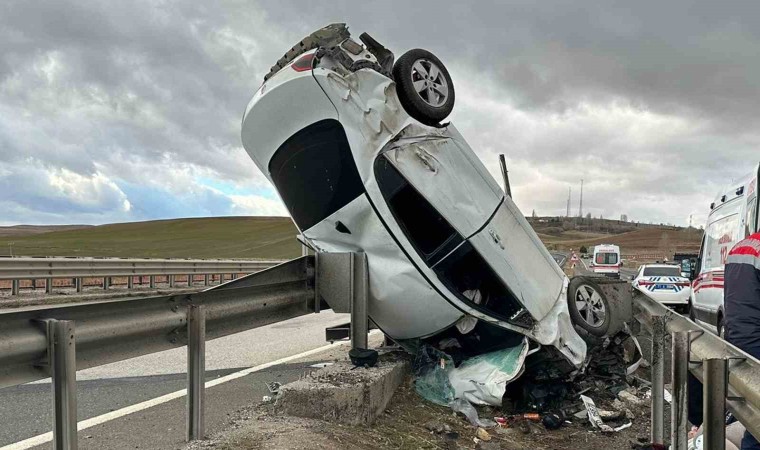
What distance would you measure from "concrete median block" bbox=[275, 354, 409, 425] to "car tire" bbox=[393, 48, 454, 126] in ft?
6.52

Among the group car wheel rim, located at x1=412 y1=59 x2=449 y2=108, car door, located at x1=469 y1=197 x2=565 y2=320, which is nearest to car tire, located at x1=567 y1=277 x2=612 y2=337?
car door, located at x1=469 y1=197 x2=565 y2=320

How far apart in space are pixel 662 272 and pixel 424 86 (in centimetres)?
1647

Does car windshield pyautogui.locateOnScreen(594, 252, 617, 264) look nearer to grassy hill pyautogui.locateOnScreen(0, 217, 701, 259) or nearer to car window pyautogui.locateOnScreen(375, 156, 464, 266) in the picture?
grassy hill pyautogui.locateOnScreen(0, 217, 701, 259)

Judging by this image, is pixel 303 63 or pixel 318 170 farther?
pixel 318 170

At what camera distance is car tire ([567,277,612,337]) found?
17.0 feet

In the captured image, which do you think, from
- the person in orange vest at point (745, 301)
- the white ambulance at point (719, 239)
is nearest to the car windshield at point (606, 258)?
the white ambulance at point (719, 239)

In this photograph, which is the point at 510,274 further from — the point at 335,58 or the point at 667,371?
the point at 667,371

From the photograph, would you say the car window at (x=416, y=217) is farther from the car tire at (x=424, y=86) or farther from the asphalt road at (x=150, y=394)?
the asphalt road at (x=150, y=394)

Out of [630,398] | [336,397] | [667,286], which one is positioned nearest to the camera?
[336,397]

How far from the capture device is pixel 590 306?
5.34 meters

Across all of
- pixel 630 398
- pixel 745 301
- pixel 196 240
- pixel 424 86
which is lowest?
pixel 196 240

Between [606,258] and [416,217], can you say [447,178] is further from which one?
[606,258]

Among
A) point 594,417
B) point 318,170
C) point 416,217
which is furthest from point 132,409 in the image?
point 594,417

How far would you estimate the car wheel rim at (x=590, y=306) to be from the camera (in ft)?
17.2
